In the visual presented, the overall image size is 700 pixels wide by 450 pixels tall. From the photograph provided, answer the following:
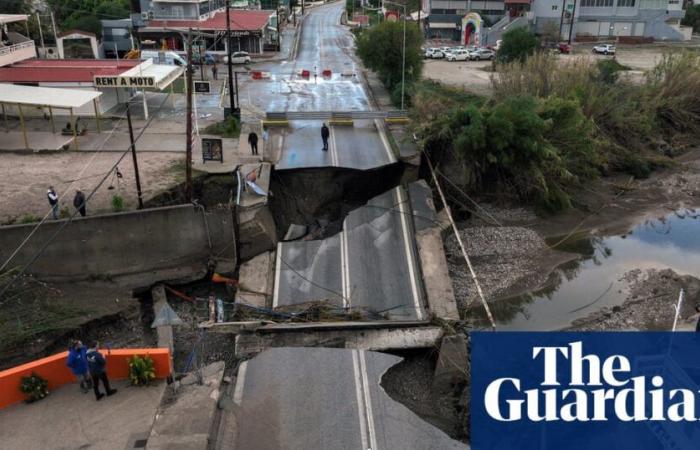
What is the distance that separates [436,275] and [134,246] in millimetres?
9936

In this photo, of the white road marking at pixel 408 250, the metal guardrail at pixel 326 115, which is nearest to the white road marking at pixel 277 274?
the white road marking at pixel 408 250

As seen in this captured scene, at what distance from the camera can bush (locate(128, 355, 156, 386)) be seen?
1191 centimetres

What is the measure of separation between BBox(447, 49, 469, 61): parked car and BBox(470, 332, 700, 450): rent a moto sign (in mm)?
52593

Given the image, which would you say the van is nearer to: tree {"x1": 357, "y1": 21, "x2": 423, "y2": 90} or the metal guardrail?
tree {"x1": 357, "y1": 21, "x2": 423, "y2": 90}

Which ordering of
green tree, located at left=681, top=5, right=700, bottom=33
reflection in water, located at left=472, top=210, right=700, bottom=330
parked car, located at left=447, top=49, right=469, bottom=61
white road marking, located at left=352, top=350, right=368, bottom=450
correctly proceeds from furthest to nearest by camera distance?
green tree, located at left=681, top=5, right=700, bottom=33, parked car, located at left=447, top=49, right=469, bottom=61, reflection in water, located at left=472, top=210, right=700, bottom=330, white road marking, located at left=352, top=350, right=368, bottom=450

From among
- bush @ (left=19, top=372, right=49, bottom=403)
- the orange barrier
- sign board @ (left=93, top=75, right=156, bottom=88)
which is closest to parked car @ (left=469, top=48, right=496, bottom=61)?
sign board @ (left=93, top=75, right=156, bottom=88)

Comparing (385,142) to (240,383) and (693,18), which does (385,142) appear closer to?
(240,383)

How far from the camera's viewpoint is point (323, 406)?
1303 centimetres

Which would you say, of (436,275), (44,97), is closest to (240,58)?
(44,97)

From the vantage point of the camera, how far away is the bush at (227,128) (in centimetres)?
3084

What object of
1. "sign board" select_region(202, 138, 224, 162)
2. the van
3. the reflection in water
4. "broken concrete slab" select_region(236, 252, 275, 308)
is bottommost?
the reflection in water

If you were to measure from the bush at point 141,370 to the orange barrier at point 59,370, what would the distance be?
0.30 ft

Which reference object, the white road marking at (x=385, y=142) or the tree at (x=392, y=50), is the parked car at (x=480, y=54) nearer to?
the tree at (x=392, y=50)

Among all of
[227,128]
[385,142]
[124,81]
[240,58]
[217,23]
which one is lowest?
[385,142]
